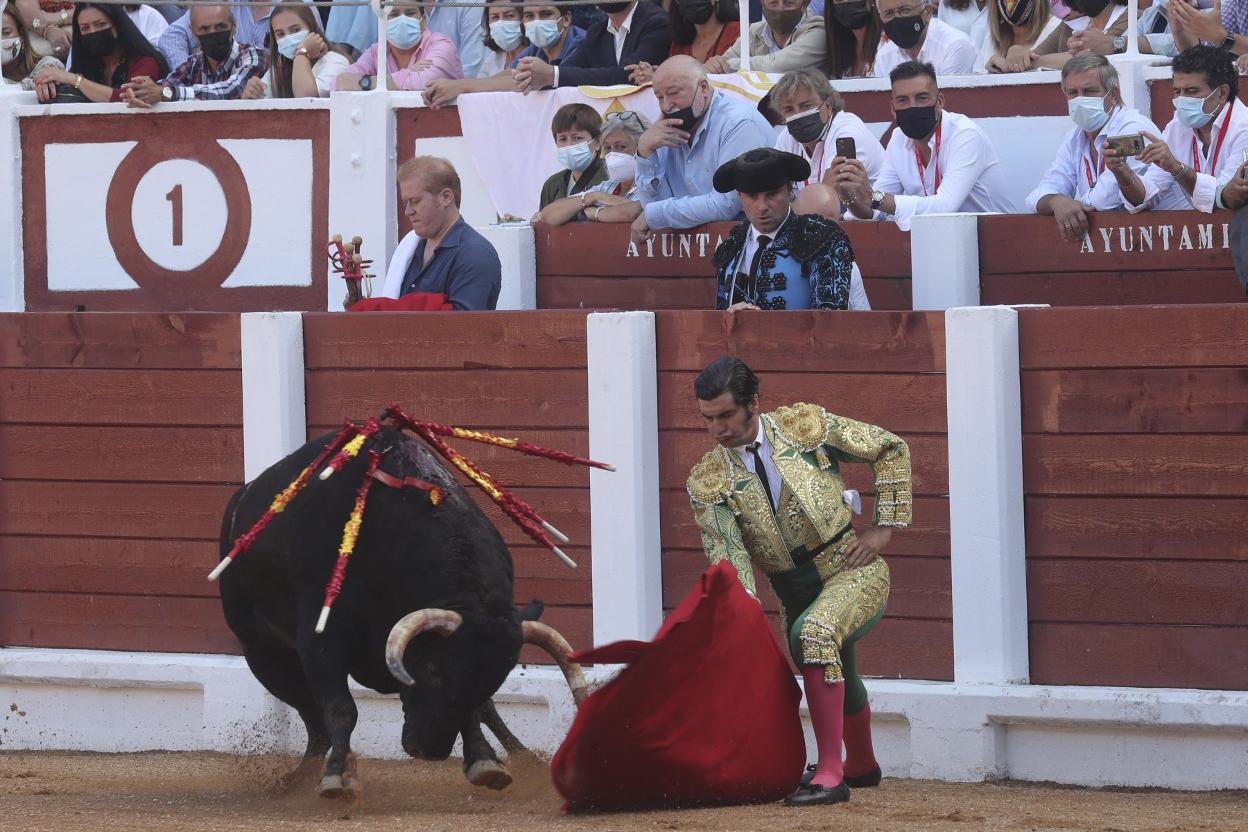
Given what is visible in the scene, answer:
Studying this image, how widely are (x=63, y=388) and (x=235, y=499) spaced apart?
167 cm

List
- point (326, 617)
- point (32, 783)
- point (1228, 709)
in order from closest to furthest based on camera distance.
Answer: point (326, 617)
point (1228, 709)
point (32, 783)

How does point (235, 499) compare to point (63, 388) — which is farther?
point (63, 388)

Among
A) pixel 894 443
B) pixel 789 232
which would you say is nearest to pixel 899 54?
pixel 789 232

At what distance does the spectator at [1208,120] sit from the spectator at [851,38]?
64.5 inches

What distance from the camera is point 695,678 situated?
5059mm

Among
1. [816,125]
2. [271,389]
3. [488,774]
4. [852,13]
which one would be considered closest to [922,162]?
[816,125]

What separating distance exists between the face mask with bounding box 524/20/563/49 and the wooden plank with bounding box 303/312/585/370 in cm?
256

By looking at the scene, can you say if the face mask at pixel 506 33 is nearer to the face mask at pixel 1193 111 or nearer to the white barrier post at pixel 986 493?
the face mask at pixel 1193 111

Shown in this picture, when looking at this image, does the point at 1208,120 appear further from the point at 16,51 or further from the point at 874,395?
the point at 16,51

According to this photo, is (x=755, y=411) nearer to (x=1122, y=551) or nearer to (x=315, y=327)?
(x=1122, y=551)

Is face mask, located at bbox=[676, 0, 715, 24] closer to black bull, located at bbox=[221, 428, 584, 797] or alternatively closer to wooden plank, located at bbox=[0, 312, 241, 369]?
wooden plank, located at bbox=[0, 312, 241, 369]

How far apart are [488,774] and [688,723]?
508 mm

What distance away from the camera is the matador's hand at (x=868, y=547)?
16.8ft

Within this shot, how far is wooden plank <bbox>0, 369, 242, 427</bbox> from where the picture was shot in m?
6.98
